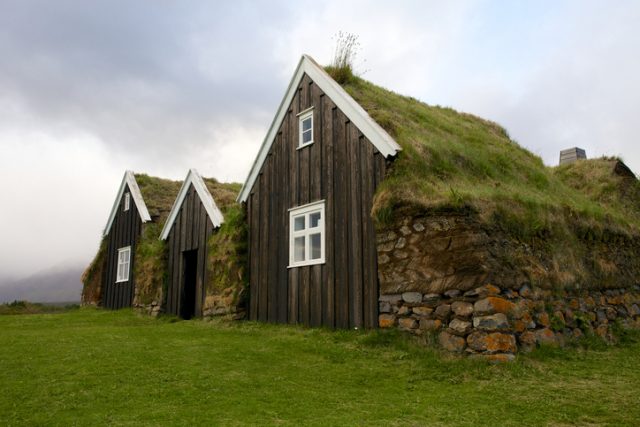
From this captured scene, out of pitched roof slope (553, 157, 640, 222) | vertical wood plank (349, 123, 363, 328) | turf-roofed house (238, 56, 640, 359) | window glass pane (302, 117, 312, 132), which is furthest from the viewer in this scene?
pitched roof slope (553, 157, 640, 222)

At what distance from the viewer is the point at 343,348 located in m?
9.90

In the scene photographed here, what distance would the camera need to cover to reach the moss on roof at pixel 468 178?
10031 mm

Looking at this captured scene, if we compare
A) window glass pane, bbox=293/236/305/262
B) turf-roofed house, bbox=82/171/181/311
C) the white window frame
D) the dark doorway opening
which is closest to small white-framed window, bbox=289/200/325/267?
window glass pane, bbox=293/236/305/262

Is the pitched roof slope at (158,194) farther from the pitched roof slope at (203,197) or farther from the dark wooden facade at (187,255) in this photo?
the dark wooden facade at (187,255)

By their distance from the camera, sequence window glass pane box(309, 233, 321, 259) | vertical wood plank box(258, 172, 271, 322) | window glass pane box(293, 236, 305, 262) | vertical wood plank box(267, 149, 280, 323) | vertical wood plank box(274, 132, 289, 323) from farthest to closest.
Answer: vertical wood plank box(258, 172, 271, 322)
vertical wood plank box(267, 149, 280, 323)
vertical wood plank box(274, 132, 289, 323)
window glass pane box(293, 236, 305, 262)
window glass pane box(309, 233, 321, 259)

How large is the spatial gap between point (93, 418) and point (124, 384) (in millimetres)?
1653

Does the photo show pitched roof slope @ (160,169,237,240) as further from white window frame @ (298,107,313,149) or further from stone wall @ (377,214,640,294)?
stone wall @ (377,214,640,294)

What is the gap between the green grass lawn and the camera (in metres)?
6.05

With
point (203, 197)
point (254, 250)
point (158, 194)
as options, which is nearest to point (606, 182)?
point (254, 250)

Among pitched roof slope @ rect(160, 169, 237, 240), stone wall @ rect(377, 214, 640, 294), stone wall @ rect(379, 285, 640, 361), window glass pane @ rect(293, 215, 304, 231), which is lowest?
stone wall @ rect(379, 285, 640, 361)

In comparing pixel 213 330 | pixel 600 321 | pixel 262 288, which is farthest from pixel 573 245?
pixel 213 330

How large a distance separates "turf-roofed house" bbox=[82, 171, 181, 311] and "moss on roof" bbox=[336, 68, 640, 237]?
10.6m

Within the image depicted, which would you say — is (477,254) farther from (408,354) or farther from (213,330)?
(213,330)

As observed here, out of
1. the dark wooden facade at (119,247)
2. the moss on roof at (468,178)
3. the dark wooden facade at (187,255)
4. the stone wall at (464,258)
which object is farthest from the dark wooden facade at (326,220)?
the dark wooden facade at (119,247)
